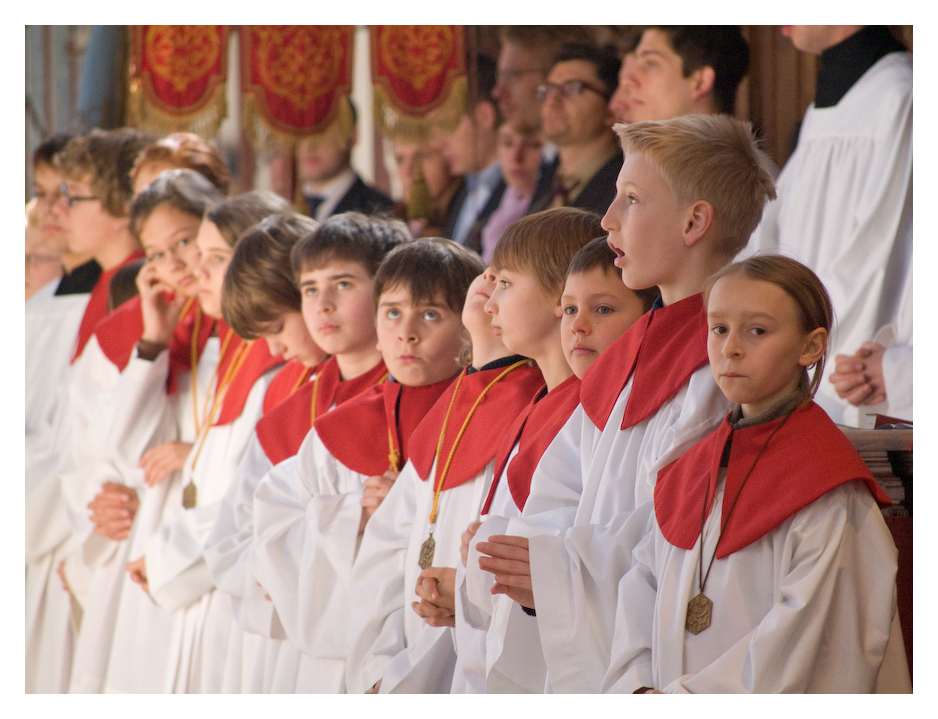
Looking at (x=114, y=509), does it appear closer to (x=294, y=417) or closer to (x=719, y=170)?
(x=294, y=417)

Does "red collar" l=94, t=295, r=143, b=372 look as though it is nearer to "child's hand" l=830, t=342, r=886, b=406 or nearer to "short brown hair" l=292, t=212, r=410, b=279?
"short brown hair" l=292, t=212, r=410, b=279

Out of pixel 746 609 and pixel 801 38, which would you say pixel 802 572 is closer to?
pixel 746 609

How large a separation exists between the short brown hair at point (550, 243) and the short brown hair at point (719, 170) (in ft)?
0.83

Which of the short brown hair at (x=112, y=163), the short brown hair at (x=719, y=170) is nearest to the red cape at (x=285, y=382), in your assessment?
the short brown hair at (x=112, y=163)

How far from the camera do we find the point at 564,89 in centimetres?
381

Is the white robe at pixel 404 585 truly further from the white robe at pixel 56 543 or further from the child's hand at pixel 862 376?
the white robe at pixel 56 543

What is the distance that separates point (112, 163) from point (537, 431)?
226cm

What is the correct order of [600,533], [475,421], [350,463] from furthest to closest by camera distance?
[350,463], [475,421], [600,533]

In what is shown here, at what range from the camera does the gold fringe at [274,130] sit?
12.8ft

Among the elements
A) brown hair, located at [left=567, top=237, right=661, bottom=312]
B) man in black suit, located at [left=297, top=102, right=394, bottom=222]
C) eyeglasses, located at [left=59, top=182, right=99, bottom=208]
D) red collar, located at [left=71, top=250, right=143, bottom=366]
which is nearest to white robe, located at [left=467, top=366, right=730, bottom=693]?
brown hair, located at [left=567, top=237, right=661, bottom=312]

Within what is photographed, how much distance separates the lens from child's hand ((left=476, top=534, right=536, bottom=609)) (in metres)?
2.10

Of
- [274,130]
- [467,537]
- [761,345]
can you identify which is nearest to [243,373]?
[274,130]
